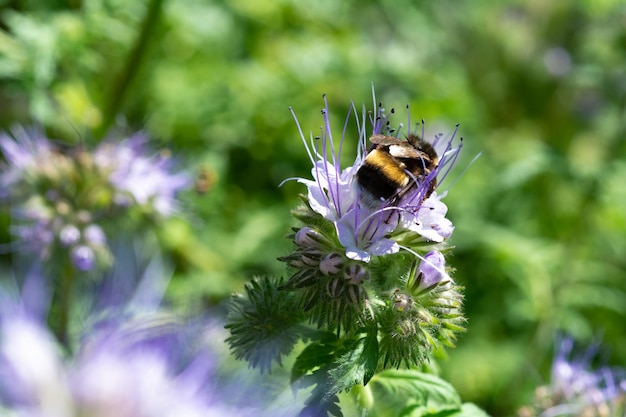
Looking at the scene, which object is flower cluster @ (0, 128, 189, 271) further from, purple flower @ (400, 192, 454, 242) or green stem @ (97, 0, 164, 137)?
purple flower @ (400, 192, 454, 242)

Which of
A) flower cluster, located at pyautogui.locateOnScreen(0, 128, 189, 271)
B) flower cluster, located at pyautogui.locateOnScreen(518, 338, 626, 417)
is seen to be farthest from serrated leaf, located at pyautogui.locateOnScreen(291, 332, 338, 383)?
flower cluster, located at pyautogui.locateOnScreen(0, 128, 189, 271)

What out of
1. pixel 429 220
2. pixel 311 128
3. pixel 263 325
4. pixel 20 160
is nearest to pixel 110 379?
pixel 263 325

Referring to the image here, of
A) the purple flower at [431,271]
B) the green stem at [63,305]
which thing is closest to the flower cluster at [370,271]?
the purple flower at [431,271]

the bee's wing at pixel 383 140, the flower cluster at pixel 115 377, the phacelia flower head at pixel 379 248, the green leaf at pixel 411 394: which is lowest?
the flower cluster at pixel 115 377

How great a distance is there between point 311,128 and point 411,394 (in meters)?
2.80

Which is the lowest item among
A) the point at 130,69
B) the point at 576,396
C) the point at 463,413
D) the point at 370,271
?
the point at 463,413

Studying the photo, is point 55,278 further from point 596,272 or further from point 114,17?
point 596,272

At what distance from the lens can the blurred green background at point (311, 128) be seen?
381 centimetres

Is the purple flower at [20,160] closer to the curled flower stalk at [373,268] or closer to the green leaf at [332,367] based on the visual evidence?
the curled flower stalk at [373,268]

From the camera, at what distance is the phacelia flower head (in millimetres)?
1731

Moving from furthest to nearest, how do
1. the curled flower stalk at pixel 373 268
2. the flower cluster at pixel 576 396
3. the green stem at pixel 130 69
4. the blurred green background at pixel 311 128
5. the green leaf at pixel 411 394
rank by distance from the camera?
1. the blurred green background at pixel 311 128
2. the green stem at pixel 130 69
3. the flower cluster at pixel 576 396
4. the green leaf at pixel 411 394
5. the curled flower stalk at pixel 373 268

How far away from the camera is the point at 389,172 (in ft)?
5.79

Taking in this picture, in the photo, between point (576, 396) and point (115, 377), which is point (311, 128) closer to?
point (576, 396)

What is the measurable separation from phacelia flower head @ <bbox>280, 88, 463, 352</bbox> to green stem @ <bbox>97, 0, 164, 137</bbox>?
6.76 ft
